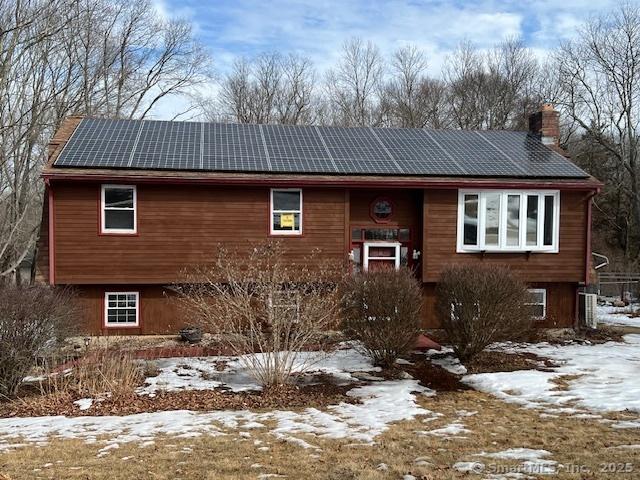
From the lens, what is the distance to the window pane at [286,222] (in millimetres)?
14367

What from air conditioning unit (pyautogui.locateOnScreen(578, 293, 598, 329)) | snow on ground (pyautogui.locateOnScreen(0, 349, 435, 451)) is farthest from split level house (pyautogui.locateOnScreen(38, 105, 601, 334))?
snow on ground (pyautogui.locateOnScreen(0, 349, 435, 451))

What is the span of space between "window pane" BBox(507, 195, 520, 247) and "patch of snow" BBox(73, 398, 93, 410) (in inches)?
430

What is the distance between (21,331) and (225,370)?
3.77 metres

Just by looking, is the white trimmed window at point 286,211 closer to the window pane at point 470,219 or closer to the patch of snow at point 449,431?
the window pane at point 470,219

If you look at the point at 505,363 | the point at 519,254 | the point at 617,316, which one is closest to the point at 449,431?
the point at 505,363

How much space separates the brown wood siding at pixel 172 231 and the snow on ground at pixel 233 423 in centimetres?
527

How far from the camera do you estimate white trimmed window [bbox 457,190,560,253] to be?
1470 cm

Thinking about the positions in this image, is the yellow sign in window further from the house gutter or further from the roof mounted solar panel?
the roof mounted solar panel

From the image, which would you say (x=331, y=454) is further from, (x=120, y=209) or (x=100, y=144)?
(x=100, y=144)

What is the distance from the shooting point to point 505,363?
11148 mm

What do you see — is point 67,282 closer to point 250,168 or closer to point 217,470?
point 250,168

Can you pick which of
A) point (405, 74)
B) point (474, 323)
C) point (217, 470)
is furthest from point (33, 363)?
point (405, 74)

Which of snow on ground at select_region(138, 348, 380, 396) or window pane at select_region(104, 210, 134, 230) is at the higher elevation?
window pane at select_region(104, 210, 134, 230)

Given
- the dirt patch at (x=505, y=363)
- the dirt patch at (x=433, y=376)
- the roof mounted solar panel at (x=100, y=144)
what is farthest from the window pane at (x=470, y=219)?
the roof mounted solar panel at (x=100, y=144)
